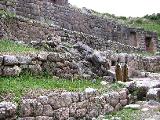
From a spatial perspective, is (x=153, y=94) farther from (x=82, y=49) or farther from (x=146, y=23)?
(x=146, y=23)

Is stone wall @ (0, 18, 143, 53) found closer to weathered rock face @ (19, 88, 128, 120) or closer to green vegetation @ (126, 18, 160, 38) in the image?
weathered rock face @ (19, 88, 128, 120)

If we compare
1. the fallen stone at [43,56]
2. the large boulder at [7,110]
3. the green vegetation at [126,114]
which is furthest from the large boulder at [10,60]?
the green vegetation at [126,114]

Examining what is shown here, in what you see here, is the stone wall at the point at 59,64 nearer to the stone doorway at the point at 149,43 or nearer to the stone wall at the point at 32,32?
the stone wall at the point at 32,32

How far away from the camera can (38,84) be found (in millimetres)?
11070

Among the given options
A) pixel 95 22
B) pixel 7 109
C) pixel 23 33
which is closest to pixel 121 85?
pixel 23 33

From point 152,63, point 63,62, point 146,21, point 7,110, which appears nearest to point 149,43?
point 152,63

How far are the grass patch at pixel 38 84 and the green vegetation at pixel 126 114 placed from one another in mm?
933

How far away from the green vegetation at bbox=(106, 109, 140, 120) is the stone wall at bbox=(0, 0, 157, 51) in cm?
688

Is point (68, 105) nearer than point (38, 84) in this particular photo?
Yes

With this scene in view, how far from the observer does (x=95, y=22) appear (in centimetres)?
2414

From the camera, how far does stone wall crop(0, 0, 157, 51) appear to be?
17703mm

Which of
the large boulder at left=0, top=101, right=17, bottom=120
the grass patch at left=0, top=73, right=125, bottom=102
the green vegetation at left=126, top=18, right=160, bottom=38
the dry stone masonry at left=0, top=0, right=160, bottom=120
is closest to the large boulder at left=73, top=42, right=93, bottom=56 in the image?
the dry stone masonry at left=0, top=0, right=160, bottom=120

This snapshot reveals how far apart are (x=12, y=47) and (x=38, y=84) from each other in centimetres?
235

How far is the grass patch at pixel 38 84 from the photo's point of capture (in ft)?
32.2
